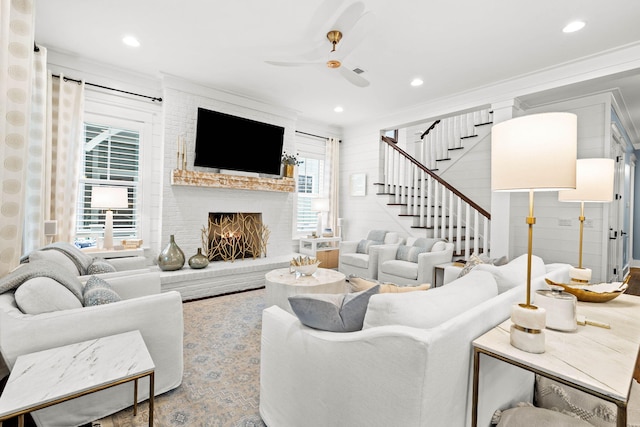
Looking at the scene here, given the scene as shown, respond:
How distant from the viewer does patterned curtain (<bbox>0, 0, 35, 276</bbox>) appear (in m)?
1.92

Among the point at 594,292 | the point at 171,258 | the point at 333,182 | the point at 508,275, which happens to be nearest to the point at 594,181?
the point at 594,292

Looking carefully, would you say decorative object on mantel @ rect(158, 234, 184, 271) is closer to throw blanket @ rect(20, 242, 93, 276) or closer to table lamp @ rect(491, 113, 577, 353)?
throw blanket @ rect(20, 242, 93, 276)

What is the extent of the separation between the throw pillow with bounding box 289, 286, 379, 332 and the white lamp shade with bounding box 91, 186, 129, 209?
3.10 m

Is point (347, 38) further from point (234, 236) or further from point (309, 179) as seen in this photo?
point (309, 179)

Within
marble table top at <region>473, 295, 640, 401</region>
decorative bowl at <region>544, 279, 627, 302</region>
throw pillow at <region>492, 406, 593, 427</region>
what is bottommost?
throw pillow at <region>492, 406, 593, 427</region>

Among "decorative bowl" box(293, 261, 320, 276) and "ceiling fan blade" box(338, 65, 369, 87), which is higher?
"ceiling fan blade" box(338, 65, 369, 87)

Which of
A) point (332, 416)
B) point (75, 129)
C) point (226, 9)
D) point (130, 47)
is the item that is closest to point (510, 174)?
point (332, 416)

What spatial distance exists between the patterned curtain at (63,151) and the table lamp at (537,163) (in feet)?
14.4

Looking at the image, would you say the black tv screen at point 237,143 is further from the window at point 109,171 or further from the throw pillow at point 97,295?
the throw pillow at point 97,295

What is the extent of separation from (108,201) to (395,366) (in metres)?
3.68

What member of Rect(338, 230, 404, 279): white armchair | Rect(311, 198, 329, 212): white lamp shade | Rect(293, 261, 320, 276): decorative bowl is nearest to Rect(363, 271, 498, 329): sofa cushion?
Rect(293, 261, 320, 276): decorative bowl

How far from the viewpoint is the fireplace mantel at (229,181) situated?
166 inches

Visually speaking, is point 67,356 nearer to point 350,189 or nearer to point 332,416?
point 332,416

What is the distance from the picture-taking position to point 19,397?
113 cm
